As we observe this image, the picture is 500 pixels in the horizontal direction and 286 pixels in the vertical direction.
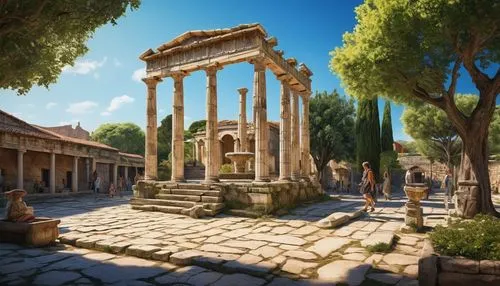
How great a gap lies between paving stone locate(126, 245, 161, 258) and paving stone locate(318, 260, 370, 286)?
286 cm

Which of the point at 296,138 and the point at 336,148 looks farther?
the point at 336,148

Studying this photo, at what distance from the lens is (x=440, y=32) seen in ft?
29.5

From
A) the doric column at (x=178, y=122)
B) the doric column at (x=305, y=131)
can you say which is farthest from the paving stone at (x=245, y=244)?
the doric column at (x=305, y=131)

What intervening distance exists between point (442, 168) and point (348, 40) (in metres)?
32.3

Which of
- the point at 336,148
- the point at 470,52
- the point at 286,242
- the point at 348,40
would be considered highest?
the point at 348,40

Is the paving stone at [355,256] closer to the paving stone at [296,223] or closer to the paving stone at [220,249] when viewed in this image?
A: the paving stone at [220,249]

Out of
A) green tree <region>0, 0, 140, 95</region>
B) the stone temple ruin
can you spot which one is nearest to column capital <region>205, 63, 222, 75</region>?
the stone temple ruin

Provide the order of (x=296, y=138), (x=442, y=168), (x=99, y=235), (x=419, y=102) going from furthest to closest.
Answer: (x=442, y=168) → (x=296, y=138) → (x=419, y=102) → (x=99, y=235)

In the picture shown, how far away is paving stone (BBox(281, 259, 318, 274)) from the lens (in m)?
5.06

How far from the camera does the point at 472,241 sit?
4320 millimetres

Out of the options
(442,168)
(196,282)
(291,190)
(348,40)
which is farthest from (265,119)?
(442,168)

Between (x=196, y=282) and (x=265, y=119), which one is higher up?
(x=265, y=119)

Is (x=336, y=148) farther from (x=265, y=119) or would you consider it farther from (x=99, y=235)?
(x=99, y=235)

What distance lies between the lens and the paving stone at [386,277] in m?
4.46
